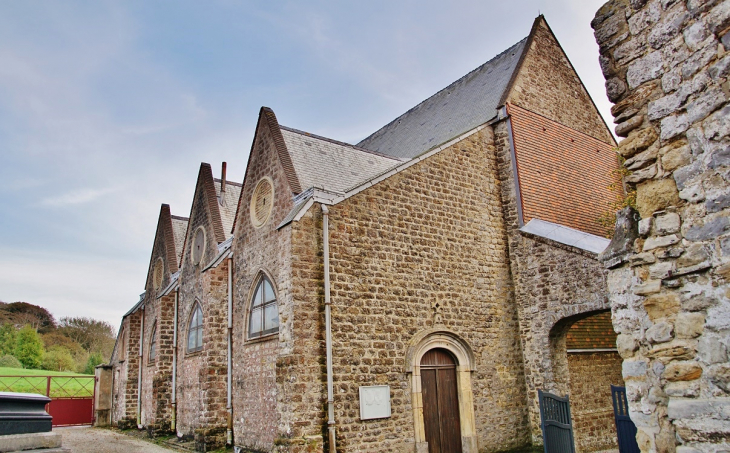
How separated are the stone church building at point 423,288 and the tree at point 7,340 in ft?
136

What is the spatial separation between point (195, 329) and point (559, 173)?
1175cm

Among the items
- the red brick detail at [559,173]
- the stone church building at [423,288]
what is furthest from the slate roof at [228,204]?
the red brick detail at [559,173]

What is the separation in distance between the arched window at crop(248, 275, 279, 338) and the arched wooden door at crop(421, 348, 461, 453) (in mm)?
3418

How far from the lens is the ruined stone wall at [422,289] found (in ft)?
33.2

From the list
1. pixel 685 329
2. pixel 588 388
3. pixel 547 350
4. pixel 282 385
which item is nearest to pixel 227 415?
pixel 282 385

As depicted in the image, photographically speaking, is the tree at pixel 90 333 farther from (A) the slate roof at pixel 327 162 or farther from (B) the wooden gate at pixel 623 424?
(B) the wooden gate at pixel 623 424

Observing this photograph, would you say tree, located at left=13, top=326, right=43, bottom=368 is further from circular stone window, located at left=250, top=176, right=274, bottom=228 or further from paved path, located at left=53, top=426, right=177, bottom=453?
circular stone window, located at left=250, top=176, right=274, bottom=228

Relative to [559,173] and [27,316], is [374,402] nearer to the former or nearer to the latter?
[559,173]

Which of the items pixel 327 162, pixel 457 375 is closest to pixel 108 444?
pixel 327 162

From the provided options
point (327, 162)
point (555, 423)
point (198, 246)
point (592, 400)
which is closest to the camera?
point (555, 423)

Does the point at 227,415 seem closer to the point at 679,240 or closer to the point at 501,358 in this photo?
the point at 501,358

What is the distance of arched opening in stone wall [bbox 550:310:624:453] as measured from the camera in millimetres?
11664

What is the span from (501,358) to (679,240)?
8.88 metres

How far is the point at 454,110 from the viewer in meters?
16.9
